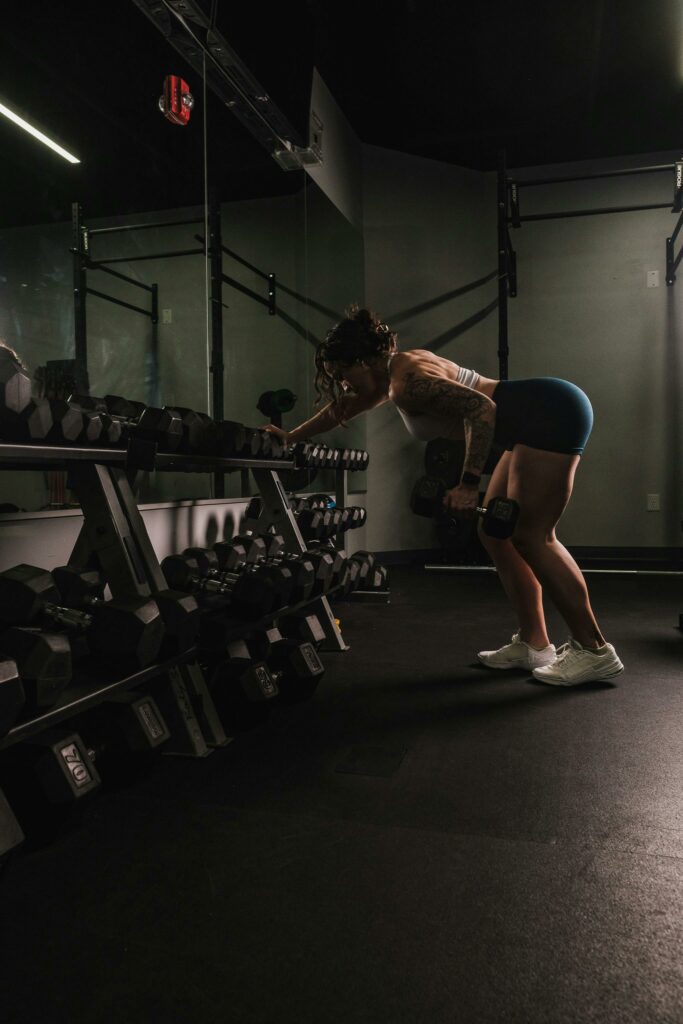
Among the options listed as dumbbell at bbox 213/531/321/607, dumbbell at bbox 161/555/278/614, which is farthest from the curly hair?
dumbbell at bbox 161/555/278/614

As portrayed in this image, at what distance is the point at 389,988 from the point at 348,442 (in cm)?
460

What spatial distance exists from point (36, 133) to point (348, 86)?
2.36 metres

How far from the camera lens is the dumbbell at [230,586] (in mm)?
1824

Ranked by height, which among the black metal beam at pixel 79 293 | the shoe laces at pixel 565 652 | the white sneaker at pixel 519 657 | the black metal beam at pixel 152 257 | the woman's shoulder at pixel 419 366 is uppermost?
the black metal beam at pixel 152 257

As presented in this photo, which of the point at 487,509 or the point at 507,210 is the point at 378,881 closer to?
the point at 487,509

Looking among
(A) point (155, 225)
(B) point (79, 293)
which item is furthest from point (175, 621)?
(A) point (155, 225)

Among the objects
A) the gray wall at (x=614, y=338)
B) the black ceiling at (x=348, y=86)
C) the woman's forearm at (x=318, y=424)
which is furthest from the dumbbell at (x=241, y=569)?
the gray wall at (x=614, y=338)

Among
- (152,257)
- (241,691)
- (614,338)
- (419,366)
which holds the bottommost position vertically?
(241,691)

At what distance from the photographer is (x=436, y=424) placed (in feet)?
7.23

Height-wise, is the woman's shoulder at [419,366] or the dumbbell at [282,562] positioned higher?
the woman's shoulder at [419,366]

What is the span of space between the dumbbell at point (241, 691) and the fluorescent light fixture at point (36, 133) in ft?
7.86

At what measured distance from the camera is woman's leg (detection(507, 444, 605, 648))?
2178 millimetres

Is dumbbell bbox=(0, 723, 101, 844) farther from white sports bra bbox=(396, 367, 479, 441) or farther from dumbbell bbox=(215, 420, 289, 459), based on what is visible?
white sports bra bbox=(396, 367, 479, 441)

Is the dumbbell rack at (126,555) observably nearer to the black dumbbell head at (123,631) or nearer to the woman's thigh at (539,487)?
the black dumbbell head at (123,631)
